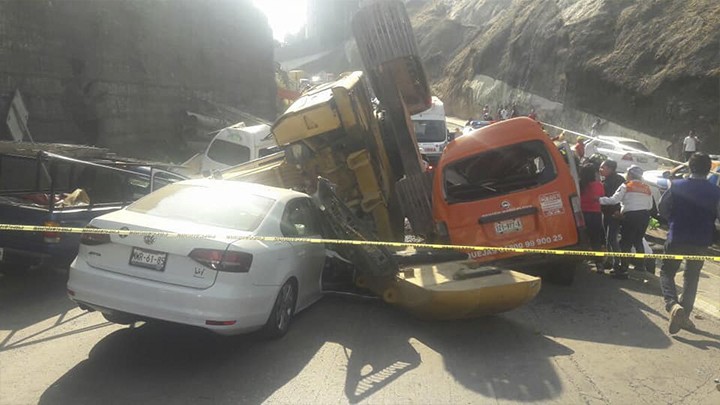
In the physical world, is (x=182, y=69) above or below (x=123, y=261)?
above

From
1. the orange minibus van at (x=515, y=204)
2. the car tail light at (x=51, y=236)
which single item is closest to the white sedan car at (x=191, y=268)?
the car tail light at (x=51, y=236)

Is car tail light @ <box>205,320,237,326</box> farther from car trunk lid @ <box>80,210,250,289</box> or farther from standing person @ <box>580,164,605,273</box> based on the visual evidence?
standing person @ <box>580,164,605,273</box>

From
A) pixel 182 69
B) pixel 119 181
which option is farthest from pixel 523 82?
pixel 119 181

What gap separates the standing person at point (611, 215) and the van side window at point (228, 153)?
7.26 meters

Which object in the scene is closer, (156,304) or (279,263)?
(156,304)

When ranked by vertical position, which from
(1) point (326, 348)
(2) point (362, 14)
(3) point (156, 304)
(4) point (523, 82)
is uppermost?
(4) point (523, 82)

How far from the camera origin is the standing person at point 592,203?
27.7 feet

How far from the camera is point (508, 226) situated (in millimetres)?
7207

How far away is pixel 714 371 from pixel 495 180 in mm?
3864

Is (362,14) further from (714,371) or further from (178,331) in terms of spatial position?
(714,371)

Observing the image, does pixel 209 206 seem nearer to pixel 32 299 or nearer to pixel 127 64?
pixel 32 299

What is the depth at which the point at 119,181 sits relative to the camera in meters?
9.17

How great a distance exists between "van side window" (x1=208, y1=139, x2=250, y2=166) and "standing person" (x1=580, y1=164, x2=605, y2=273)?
7.23m

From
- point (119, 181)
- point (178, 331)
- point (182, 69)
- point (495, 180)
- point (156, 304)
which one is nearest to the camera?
point (156, 304)
